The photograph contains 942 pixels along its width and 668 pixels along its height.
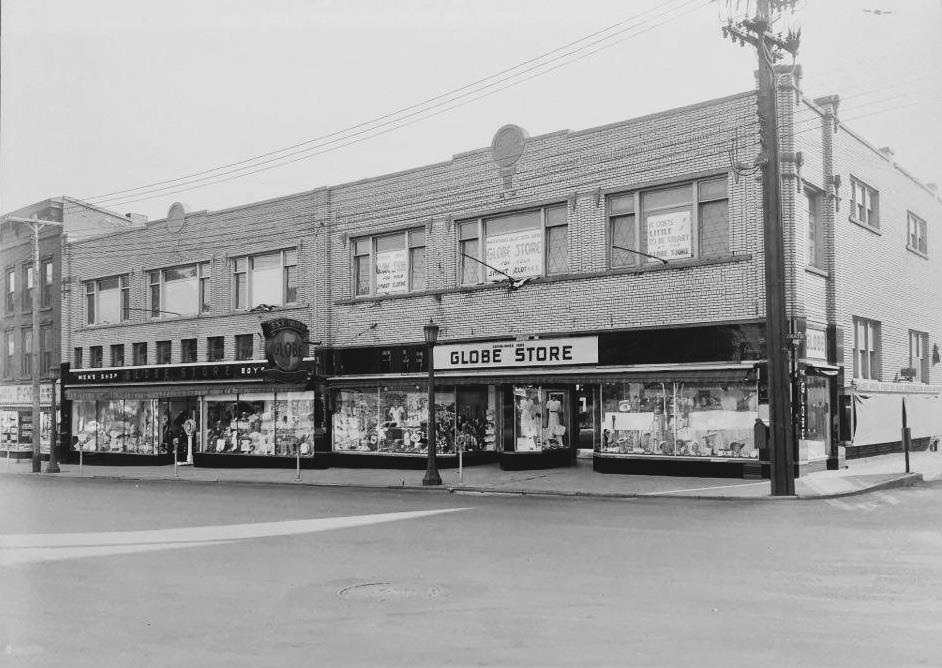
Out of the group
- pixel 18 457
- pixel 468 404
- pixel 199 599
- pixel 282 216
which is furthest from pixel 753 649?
pixel 18 457

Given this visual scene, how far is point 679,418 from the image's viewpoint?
72.2ft

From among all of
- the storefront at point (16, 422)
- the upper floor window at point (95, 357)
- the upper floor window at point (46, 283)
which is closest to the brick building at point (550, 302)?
the upper floor window at point (95, 357)

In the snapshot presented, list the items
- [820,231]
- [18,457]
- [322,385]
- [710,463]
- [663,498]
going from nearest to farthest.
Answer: [663,498] < [710,463] < [820,231] < [322,385] < [18,457]

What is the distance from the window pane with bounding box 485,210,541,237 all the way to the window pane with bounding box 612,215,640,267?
2.41m

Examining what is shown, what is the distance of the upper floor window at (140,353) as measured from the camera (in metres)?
34.6

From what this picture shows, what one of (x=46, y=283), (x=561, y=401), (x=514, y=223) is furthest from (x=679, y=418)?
(x=46, y=283)

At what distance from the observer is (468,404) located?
2684cm

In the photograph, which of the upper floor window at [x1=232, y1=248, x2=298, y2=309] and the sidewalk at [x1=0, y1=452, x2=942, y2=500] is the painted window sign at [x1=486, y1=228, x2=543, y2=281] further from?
the upper floor window at [x1=232, y1=248, x2=298, y2=309]

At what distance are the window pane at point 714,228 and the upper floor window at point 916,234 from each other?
970 centimetres

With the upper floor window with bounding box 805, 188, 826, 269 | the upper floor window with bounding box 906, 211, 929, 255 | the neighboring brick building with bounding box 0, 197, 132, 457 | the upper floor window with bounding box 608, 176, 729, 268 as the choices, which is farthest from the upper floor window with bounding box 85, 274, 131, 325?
the upper floor window with bounding box 906, 211, 929, 255

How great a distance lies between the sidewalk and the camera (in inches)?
731

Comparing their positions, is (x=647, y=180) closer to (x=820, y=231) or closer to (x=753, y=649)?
(x=820, y=231)

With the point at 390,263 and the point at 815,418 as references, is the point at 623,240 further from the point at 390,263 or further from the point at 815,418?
the point at 390,263

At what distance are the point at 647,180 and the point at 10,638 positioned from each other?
18.3 m
